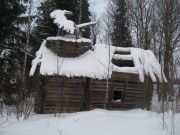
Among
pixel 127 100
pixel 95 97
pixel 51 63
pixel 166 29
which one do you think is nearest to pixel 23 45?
pixel 51 63

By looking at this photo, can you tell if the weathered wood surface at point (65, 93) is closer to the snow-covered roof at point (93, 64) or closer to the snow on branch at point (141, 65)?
the snow-covered roof at point (93, 64)

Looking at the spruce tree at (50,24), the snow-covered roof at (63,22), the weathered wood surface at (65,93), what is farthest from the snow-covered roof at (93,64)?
the spruce tree at (50,24)

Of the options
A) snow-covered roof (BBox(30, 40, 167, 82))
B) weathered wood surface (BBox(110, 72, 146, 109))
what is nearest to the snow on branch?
snow-covered roof (BBox(30, 40, 167, 82))

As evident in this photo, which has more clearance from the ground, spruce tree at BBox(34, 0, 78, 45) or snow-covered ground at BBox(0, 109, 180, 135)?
spruce tree at BBox(34, 0, 78, 45)

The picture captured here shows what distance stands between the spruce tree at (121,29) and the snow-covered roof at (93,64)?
429 inches

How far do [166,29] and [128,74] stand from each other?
12.3 m

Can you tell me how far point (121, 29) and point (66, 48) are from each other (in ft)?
46.2

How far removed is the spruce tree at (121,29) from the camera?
108 feet

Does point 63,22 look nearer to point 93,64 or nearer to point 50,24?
point 93,64

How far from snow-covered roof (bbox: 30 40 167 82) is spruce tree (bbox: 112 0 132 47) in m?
10.9

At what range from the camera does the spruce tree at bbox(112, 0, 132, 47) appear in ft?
108

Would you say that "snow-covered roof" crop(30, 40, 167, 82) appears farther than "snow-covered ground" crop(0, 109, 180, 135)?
Yes

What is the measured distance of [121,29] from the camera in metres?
33.7

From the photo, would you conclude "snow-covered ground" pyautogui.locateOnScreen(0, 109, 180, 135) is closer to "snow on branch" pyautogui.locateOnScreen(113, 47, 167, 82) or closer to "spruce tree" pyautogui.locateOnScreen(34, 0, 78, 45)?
"snow on branch" pyautogui.locateOnScreen(113, 47, 167, 82)
